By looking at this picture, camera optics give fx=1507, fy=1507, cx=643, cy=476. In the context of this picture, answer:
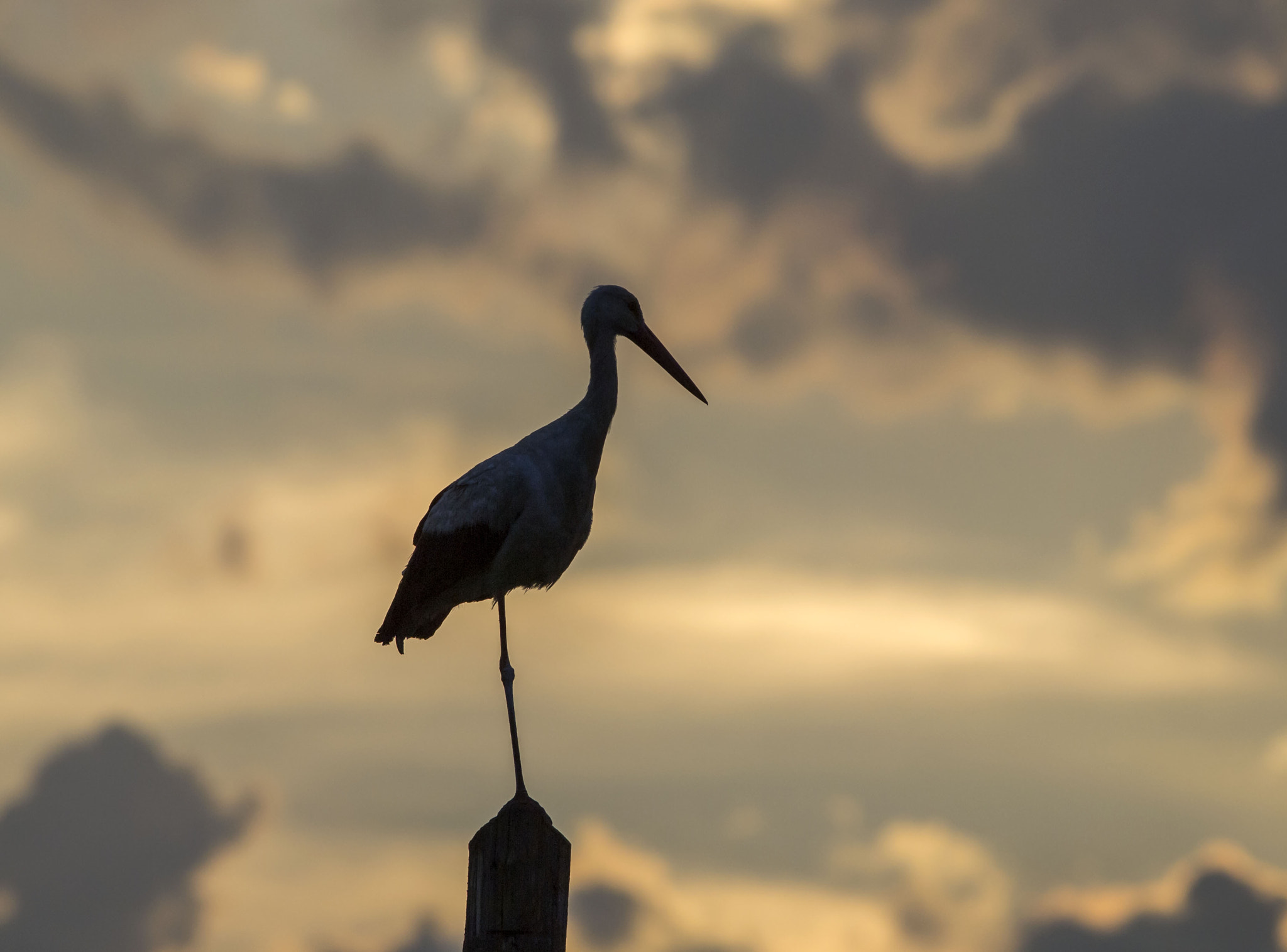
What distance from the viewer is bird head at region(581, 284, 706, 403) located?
1196 centimetres

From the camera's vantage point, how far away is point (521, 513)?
434 inches

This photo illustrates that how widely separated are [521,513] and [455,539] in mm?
592

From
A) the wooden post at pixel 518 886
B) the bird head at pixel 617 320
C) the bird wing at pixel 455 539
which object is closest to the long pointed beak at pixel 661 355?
the bird head at pixel 617 320

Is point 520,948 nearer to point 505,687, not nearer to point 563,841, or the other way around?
point 563,841

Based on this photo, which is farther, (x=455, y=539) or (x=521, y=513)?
(x=455, y=539)

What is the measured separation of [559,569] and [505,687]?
957mm

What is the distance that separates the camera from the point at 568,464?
36.8 ft

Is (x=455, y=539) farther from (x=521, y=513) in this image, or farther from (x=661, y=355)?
(x=661, y=355)

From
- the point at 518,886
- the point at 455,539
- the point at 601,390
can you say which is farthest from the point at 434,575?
the point at 518,886

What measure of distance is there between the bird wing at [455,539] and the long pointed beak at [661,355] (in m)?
1.75

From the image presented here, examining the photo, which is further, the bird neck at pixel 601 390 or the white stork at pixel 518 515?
the bird neck at pixel 601 390

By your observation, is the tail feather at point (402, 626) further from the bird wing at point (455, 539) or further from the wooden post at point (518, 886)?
the wooden post at point (518, 886)

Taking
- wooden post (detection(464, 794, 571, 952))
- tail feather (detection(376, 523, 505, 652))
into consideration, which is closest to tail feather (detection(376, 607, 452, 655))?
tail feather (detection(376, 523, 505, 652))

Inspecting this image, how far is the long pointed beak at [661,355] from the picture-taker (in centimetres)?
1233
